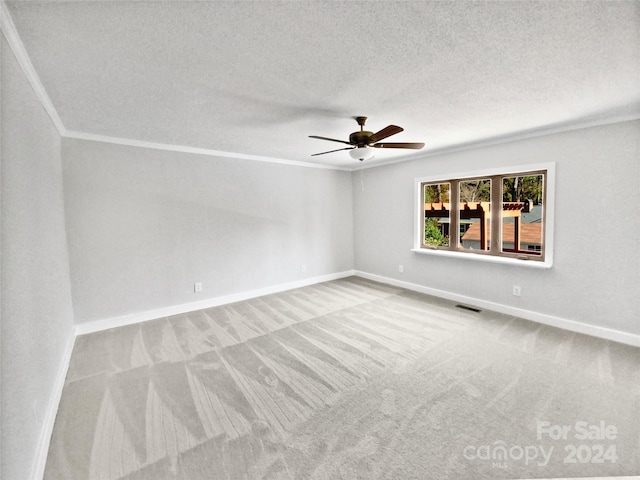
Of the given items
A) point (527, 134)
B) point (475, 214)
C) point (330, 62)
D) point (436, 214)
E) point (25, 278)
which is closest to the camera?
point (25, 278)

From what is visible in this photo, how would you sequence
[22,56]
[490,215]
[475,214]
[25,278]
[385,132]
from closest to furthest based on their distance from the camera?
1. [25,278]
2. [22,56]
3. [385,132]
4. [490,215]
5. [475,214]

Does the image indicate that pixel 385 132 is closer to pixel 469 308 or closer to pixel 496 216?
pixel 496 216

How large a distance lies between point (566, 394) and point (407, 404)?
1.26m

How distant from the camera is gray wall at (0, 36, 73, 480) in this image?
1269mm

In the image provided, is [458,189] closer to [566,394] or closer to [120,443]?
[566,394]

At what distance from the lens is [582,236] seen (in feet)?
10.3

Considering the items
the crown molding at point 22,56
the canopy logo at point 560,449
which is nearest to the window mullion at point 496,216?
the canopy logo at point 560,449

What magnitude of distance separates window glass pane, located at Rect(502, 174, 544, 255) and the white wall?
1.00ft

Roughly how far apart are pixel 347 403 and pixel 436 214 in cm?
366

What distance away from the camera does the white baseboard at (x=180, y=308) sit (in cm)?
338

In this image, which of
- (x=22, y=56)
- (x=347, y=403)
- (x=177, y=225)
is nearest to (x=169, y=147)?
(x=177, y=225)

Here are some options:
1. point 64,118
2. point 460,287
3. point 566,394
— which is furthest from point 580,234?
point 64,118

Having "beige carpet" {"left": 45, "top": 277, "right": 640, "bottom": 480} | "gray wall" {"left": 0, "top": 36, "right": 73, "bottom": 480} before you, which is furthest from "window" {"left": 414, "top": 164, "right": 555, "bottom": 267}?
"gray wall" {"left": 0, "top": 36, "right": 73, "bottom": 480}

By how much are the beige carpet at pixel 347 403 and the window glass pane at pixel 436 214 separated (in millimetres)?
1655
